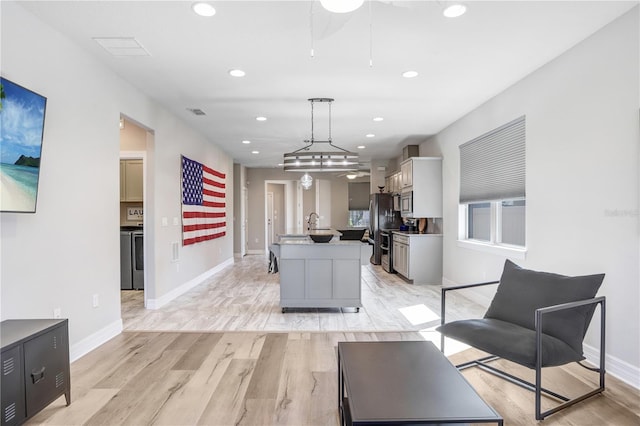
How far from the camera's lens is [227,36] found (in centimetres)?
294

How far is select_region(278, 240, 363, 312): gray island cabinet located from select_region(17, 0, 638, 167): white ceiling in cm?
191

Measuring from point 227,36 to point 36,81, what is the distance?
1398mm

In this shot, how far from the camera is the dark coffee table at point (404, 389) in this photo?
147cm

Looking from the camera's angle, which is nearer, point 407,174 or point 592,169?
point 592,169

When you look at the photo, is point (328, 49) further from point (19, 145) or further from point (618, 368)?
point (618, 368)

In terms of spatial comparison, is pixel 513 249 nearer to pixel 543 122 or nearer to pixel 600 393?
pixel 543 122

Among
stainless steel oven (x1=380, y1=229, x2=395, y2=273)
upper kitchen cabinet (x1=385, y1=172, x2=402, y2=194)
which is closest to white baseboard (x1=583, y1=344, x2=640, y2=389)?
stainless steel oven (x1=380, y1=229, x2=395, y2=273)

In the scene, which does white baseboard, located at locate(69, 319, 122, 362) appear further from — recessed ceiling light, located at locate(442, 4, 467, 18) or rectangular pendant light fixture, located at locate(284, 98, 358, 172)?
recessed ceiling light, located at locate(442, 4, 467, 18)

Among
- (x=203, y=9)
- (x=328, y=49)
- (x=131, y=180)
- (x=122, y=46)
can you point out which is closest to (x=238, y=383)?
(x=203, y=9)

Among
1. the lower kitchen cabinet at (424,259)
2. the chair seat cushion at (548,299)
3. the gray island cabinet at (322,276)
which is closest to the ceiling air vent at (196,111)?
the gray island cabinet at (322,276)

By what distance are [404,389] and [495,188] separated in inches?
141

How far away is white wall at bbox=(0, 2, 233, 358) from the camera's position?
247cm

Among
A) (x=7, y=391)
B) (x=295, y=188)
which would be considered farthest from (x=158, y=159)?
(x=295, y=188)

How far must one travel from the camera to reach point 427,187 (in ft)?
21.1
